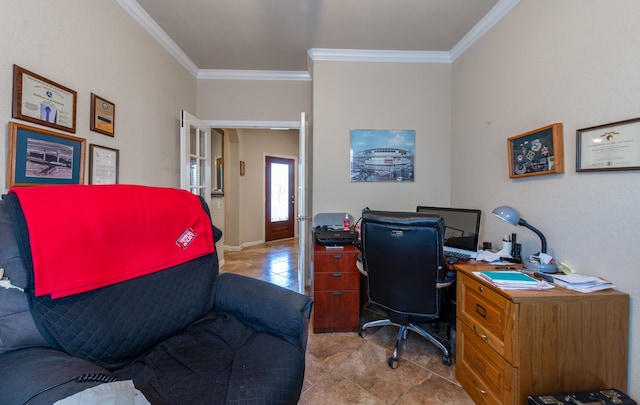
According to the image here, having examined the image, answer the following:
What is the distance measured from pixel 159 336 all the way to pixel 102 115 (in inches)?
59.5

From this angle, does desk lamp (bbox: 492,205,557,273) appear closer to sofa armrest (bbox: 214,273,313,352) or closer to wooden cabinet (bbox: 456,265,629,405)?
wooden cabinet (bbox: 456,265,629,405)

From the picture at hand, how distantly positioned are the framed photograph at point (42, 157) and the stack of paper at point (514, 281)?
8.02 feet

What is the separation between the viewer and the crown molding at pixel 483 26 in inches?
74.5

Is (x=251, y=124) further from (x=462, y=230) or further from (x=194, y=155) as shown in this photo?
(x=462, y=230)

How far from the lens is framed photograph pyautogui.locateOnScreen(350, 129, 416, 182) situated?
2664mm

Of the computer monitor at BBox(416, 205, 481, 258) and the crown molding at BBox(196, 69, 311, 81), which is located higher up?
the crown molding at BBox(196, 69, 311, 81)

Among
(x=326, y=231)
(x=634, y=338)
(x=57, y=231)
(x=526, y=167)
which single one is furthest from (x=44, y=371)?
(x=526, y=167)

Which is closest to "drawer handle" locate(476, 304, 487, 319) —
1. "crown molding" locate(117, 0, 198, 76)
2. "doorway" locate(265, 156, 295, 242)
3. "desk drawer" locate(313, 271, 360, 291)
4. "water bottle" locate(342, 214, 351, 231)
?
"desk drawer" locate(313, 271, 360, 291)

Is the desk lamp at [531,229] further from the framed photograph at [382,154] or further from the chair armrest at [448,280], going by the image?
the framed photograph at [382,154]

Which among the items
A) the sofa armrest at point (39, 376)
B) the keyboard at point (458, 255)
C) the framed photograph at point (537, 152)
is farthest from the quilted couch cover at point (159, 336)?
the framed photograph at point (537, 152)

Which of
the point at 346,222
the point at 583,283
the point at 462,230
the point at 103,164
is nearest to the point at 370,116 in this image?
the point at 346,222

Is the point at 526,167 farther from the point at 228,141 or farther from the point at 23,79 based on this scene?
the point at 228,141

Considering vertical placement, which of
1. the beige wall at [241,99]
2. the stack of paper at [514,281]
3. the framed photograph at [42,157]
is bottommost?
the stack of paper at [514,281]

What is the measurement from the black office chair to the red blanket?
1.08 m
